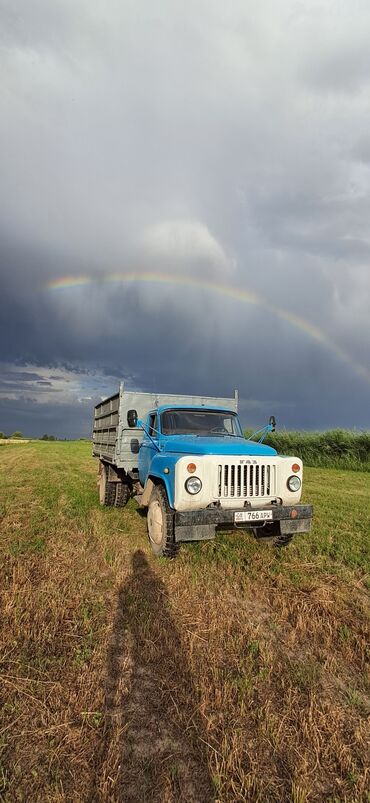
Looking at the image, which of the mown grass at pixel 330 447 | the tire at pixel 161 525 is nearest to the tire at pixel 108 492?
the tire at pixel 161 525

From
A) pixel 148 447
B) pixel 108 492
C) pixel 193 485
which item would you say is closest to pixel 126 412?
pixel 148 447

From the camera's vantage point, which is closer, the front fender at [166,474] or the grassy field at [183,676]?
the grassy field at [183,676]

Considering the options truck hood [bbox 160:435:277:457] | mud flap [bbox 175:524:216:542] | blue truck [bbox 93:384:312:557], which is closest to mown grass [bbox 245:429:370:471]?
blue truck [bbox 93:384:312:557]

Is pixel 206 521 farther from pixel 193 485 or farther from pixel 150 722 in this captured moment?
pixel 150 722

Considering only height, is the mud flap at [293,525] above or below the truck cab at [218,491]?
below

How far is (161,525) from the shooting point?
5605 mm

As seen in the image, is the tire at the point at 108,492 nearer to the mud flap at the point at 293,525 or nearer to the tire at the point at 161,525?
the tire at the point at 161,525

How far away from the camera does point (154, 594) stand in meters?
4.54

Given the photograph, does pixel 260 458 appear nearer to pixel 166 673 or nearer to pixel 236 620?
pixel 236 620

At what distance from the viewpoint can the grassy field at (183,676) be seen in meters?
2.24

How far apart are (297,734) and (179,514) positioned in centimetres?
261

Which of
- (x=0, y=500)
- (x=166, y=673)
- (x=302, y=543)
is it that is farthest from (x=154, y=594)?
(x=0, y=500)

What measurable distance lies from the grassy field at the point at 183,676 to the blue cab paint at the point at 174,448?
1244 mm

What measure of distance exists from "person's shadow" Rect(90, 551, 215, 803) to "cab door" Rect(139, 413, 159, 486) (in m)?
3.11
